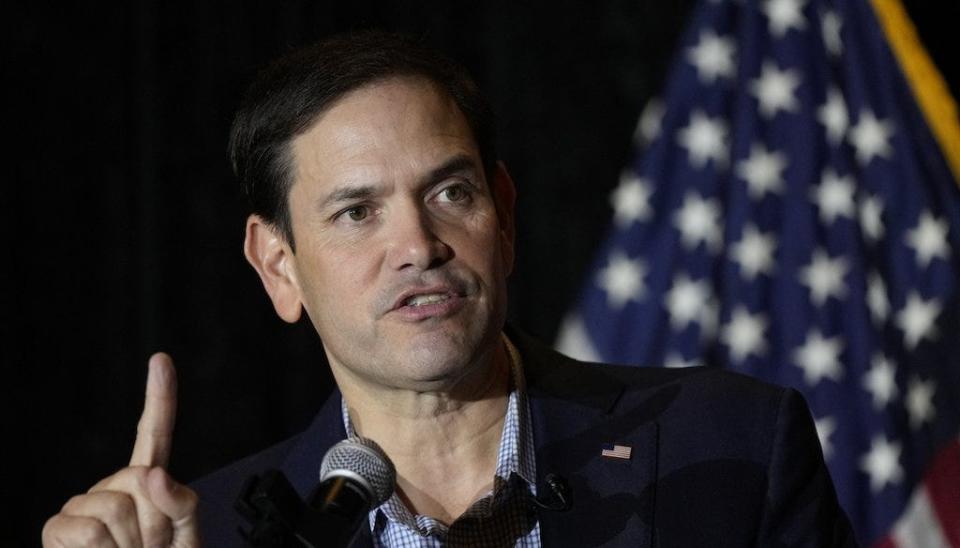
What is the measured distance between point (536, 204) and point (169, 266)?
3.85 feet

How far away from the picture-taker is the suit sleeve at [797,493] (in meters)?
2.24

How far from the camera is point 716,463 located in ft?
7.55

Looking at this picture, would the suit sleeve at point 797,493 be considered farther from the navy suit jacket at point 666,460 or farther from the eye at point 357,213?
the eye at point 357,213

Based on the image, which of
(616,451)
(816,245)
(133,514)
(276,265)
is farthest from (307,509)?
(816,245)

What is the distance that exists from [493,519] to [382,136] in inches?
29.3

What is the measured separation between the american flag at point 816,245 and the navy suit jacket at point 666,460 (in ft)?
3.55

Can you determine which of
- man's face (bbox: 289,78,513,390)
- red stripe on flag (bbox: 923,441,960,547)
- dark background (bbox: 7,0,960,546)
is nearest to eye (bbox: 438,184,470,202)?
man's face (bbox: 289,78,513,390)

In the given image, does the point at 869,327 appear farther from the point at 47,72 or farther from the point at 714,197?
the point at 47,72

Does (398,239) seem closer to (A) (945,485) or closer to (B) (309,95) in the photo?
(B) (309,95)

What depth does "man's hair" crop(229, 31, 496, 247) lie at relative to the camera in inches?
91.0

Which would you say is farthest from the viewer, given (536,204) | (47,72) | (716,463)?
(536,204)

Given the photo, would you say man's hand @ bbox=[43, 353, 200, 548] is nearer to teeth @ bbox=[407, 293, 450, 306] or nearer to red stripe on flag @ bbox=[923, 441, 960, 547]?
teeth @ bbox=[407, 293, 450, 306]

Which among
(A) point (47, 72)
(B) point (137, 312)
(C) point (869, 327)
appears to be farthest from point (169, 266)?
(C) point (869, 327)

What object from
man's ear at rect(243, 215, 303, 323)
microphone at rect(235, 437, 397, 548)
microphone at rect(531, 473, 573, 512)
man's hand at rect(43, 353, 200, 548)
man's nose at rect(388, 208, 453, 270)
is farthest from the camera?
man's ear at rect(243, 215, 303, 323)
